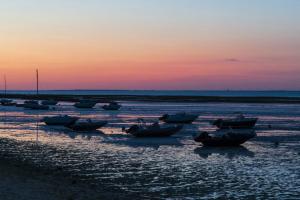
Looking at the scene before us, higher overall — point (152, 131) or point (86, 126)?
point (152, 131)

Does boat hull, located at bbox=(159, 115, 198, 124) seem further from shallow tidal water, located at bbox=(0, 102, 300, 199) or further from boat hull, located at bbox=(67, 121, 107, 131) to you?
shallow tidal water, located at bbox=(0, 102, 300, 199)

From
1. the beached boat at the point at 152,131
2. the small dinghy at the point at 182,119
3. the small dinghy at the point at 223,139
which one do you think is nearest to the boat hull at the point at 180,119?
the small dinghy at the point at 182,119

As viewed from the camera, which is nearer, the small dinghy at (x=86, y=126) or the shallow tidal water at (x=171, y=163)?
the shallow tidal water at (x=171, y=163)

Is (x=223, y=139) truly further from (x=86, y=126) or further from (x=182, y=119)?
(x=182, y=119)

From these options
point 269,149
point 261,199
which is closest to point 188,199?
point 261,199

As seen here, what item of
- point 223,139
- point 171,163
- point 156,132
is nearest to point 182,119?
point 156,132

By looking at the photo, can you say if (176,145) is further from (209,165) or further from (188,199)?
(188,199)

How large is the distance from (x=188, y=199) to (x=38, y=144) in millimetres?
16560

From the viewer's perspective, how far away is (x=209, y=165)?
22734 mm

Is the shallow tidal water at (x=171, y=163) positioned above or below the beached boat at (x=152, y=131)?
below

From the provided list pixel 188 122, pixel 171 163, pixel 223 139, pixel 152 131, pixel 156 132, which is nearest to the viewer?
pixel 171 163

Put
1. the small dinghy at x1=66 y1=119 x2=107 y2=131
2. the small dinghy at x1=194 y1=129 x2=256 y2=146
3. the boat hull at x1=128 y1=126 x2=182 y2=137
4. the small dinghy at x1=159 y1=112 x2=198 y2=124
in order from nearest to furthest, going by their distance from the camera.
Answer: the small dinghy at x1=194 y1=129 x2=256 y2=146
the boat hull at x1=128 y1=126 x2=182 y2=137
the small dinghy at x1=66 y1=119 x2=107 y2=131
the small dinghy at x1=159 y1=112 x2=198 y2=124

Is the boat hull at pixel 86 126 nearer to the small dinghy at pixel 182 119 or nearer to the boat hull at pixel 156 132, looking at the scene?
the boat hull at pixel 156 132

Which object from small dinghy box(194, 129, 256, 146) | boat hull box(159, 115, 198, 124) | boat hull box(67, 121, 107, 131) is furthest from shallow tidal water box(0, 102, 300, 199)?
boat hull box(159, 115, 198, 124)
